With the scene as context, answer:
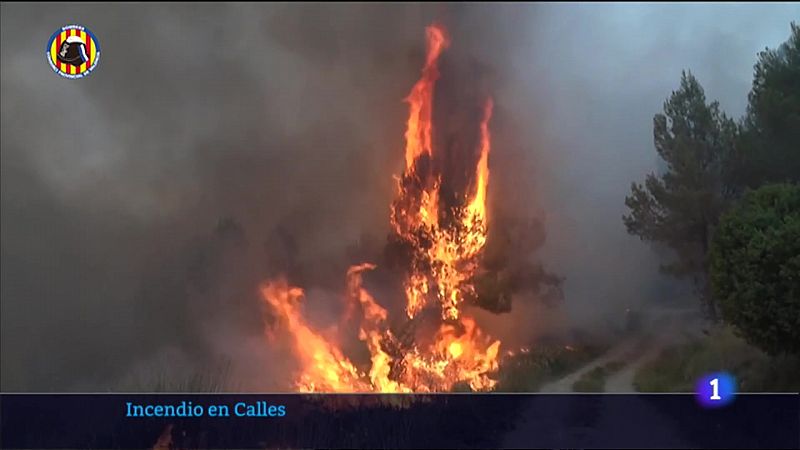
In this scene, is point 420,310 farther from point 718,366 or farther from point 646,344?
point 718,366

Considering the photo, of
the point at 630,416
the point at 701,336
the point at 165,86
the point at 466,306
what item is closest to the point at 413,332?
the point at 466,306

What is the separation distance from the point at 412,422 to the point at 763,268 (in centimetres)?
386

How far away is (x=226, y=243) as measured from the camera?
855 centimetres

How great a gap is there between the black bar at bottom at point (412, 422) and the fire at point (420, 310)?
380mm

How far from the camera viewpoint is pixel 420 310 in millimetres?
8367

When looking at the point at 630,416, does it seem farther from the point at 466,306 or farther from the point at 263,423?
the point at 263,423

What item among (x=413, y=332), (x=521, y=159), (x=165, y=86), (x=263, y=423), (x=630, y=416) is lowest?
(x=630, y=416)

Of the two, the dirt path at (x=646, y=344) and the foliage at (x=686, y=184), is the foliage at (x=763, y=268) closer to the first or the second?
the foliage at (x=686, y=184)

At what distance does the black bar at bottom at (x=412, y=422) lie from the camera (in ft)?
23.2

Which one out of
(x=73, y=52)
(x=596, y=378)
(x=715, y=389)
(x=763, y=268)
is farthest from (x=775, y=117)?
(x=73, y=52)

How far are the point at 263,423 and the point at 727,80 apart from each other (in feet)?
20.7

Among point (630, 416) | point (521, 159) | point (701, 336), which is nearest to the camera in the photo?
point (630, 416)

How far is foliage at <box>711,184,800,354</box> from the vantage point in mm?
7418

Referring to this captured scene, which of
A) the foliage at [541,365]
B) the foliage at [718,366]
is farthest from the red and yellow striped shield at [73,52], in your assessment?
the foliage at [718,366]
